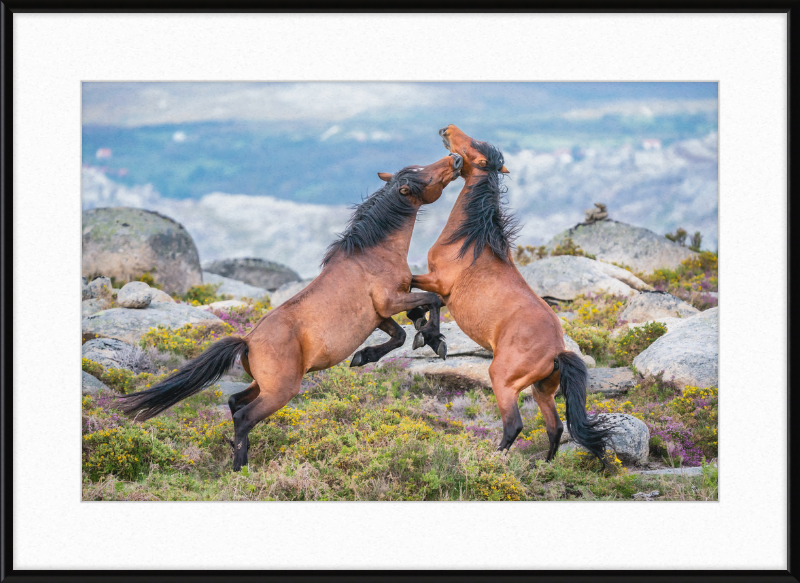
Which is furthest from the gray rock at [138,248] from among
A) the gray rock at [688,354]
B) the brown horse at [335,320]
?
the gray rock at [688,354]

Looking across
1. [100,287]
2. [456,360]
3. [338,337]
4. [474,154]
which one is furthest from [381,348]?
[100,287]

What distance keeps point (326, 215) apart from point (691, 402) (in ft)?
26.0

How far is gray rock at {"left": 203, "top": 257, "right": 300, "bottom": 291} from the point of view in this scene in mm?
14470

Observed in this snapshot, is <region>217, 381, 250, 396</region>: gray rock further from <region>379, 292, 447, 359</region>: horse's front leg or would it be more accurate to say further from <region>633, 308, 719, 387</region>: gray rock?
<region>633, 308, 719, 387</region>: gray rock

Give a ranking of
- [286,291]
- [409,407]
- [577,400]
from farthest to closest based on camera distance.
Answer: [286,291] < [409,407] < [577,400]

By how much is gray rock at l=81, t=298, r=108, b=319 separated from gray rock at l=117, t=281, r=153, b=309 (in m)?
0.26

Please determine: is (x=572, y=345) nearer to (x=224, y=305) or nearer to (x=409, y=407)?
(x=409, y=407)

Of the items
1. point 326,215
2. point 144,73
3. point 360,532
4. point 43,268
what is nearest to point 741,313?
point 360,532

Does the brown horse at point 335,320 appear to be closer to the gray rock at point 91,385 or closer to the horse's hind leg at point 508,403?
the horse's hind leg at point 508,403

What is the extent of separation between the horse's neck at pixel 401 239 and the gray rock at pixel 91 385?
4565mm

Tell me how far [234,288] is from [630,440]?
10204 mm

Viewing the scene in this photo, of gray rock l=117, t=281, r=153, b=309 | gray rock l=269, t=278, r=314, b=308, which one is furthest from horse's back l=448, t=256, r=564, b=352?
gray rock l=269, t=278, r=314, b=308

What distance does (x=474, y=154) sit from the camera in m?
7.05

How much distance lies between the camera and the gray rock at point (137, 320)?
10367 millimetres
